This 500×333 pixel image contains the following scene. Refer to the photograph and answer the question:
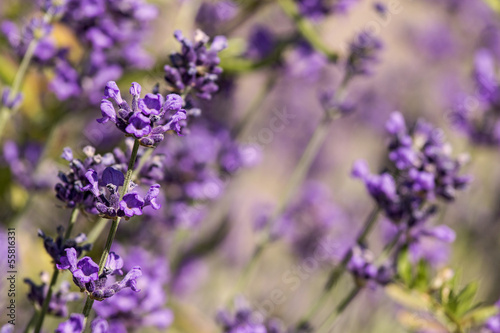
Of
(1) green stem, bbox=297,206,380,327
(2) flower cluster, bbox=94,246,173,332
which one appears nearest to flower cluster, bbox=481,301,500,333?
(1) green stem, bbox=297,206,380,327

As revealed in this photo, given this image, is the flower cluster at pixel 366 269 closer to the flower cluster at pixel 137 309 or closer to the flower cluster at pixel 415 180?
the flower cluster at pixel 415 180

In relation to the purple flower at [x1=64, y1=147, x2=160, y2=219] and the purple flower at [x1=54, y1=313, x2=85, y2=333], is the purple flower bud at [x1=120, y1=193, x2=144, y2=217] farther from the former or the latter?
the purple flower at [x1=54, y1=313, x2=85, y2=333]

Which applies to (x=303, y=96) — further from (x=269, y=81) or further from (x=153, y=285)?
(x=153, y=285)

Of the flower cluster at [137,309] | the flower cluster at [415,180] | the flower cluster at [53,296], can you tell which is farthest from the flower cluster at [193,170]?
the flower cluster at [53,296]

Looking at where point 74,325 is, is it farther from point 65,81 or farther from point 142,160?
point 65,81

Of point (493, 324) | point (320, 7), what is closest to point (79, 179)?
point (493, 324)
